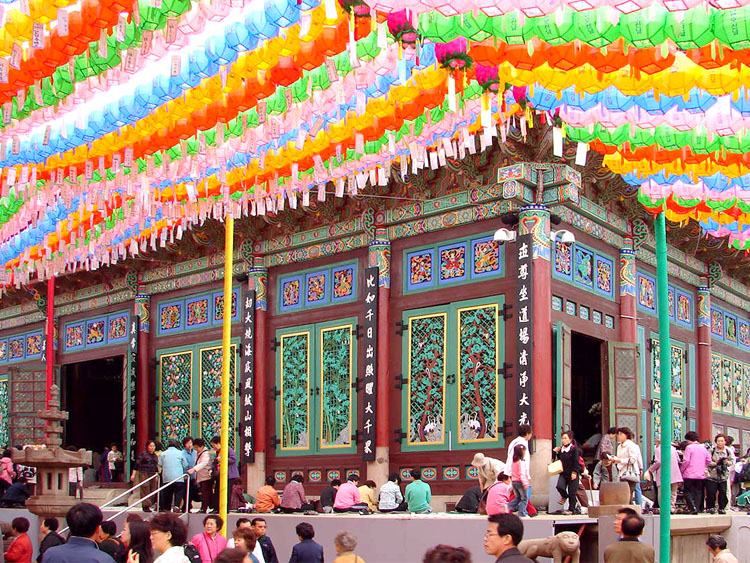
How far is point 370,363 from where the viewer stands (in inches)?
603

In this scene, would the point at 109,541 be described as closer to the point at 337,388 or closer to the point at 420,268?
the point at 420,268

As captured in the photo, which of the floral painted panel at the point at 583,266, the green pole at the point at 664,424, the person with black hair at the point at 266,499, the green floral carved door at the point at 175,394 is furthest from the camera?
the green floral carved door at the point at 175,394

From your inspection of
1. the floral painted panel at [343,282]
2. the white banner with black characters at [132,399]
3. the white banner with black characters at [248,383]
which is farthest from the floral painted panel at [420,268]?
the white banner with black characters at [132,399]

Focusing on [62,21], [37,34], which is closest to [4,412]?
[37,34]

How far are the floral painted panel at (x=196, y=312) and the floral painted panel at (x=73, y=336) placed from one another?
351 centimetres

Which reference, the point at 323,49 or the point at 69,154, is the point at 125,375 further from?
the point at 323,49

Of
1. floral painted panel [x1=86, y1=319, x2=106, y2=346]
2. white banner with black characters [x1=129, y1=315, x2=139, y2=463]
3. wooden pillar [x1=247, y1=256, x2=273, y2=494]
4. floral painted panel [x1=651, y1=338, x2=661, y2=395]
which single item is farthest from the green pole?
floral painted panel [x1=86, y1=319, x2=106, y2=346]

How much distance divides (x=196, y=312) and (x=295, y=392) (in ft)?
10.3

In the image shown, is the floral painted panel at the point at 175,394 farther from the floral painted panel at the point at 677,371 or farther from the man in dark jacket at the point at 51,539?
the man in dark jacket at the point at 51,539

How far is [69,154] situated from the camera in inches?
415

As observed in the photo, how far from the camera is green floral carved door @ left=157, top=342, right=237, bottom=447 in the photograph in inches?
704

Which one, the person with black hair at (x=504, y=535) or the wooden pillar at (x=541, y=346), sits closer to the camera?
the person with black hair at (x=504, y=535)

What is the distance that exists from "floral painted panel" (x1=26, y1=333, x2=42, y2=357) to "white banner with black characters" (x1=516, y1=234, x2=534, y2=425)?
1242cm

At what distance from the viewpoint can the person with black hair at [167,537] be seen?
5711 mm
